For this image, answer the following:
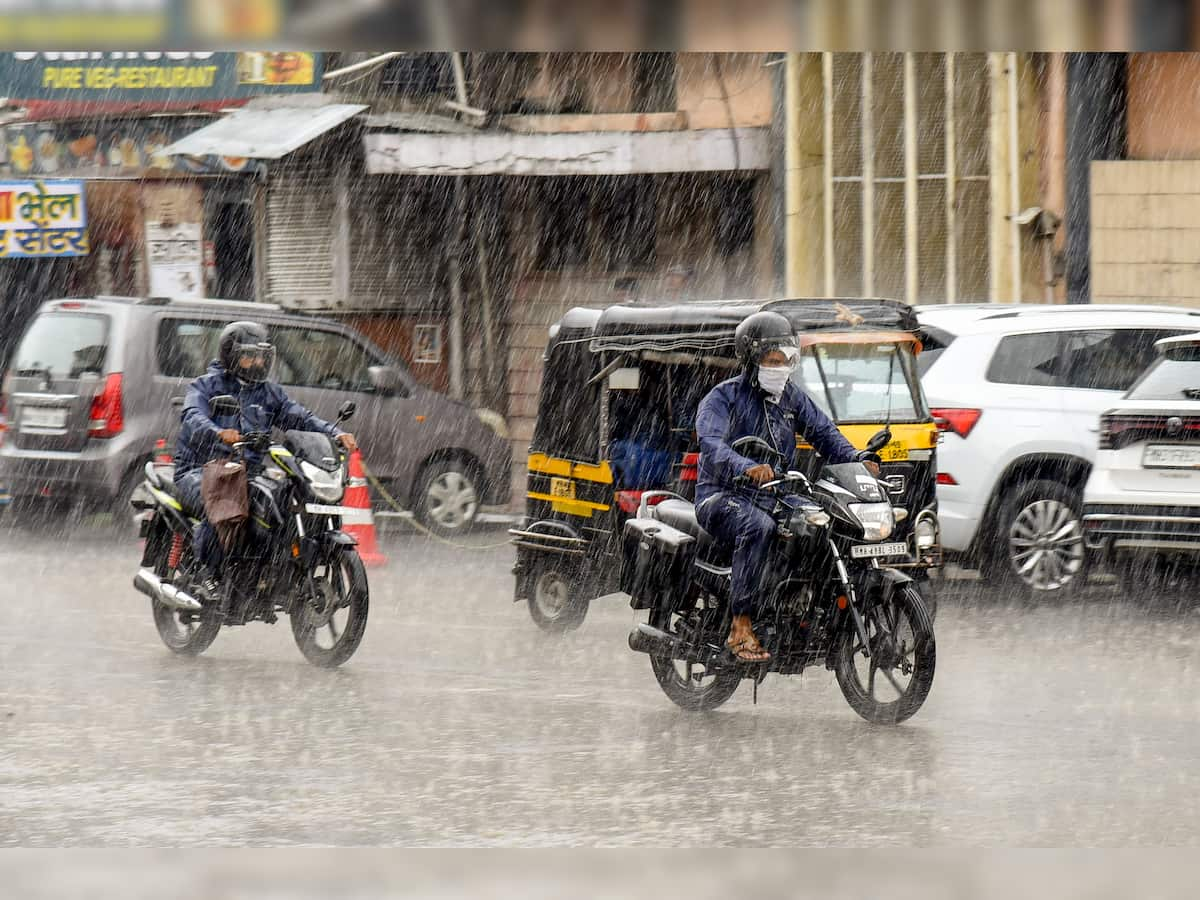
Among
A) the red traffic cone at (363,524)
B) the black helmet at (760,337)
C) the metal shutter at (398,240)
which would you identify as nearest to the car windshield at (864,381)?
the black helmet at (760,337)

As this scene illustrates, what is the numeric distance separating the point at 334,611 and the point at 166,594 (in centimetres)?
95

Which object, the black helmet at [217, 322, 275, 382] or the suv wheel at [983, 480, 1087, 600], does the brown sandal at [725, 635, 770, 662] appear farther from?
the suv wheel at [983, 480, 1087, 600]

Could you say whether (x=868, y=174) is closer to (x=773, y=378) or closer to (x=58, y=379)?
(x=58, y=379)

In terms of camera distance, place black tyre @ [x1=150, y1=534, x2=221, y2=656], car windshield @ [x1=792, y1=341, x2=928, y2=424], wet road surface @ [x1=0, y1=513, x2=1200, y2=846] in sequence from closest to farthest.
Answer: wet road surface @ [x1=0, y1=513, x2=1200, y2=846] → black tyre @ [x1=150, y1=534, x2=221, y2=656] → car windshield @ [x1=792, y1=341, x2=928, y2=424]

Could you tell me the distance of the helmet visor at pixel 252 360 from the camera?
948cm

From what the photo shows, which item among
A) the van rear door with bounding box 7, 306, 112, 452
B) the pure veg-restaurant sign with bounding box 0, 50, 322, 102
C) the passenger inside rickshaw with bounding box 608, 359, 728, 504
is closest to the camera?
the passenger inside rickshaw with bounding box 608, 359, 728, 504

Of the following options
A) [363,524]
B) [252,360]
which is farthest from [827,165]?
[252,360]

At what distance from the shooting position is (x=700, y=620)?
26.0ft

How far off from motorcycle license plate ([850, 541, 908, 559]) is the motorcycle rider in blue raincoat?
3028 millimetres

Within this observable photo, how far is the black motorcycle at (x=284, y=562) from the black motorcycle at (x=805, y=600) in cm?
172

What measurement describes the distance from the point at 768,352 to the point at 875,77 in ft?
41.1

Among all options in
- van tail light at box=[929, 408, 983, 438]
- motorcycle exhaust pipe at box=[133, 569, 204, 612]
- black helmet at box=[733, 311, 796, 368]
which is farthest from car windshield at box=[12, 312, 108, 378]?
black helmet at box=[733, 311, 796, 368]

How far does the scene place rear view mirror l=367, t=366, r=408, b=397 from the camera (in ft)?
50.8

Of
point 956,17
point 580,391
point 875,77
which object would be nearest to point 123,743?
point 580,391
